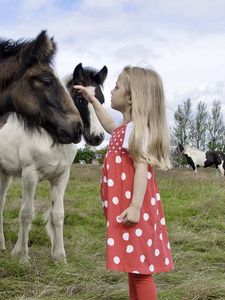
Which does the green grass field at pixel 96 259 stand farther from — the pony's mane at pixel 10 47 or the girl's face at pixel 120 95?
the pony's mane at pixel 10 47

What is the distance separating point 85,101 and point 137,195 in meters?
2.72

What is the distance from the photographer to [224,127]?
4769 centimetres

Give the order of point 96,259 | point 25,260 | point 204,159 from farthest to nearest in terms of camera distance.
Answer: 1. point 204,159
2. point 96,259
3. point 25,260

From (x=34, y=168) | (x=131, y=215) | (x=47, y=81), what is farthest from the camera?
(x=34, y=168)

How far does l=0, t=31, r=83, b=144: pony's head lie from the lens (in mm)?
3783

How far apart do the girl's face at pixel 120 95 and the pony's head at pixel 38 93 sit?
0.44 metres

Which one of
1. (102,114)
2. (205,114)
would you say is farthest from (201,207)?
(205,114)

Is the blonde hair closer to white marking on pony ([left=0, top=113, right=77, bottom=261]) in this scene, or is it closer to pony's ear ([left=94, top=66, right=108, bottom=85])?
white marking on pony ([left=0, top=113, right=77, bottom=261])

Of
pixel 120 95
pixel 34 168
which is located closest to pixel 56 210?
pixel 34 168

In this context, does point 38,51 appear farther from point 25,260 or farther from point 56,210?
point 56,210

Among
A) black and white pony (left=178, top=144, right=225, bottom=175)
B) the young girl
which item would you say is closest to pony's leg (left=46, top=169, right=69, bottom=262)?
the young girl

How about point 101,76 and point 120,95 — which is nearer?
point 120,95

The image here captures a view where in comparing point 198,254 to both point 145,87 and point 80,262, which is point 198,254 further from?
point 145,87

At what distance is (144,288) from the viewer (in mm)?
3338
